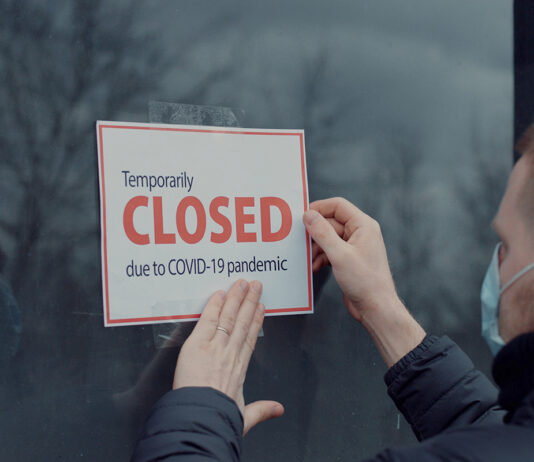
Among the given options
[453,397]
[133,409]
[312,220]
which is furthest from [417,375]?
[133,409]

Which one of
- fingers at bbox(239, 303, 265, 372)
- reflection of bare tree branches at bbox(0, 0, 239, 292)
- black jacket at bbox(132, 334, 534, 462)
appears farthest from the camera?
fingers at bbox(239, 303, 265, 372)

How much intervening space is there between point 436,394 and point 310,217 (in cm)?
39

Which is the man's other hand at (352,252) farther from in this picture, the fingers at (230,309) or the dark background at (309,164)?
the fingers at (230,309)

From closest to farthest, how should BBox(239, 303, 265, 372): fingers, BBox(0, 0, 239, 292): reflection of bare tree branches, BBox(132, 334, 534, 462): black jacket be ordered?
BBox(132, 334, 534, 462): black jacket, BBox(0, 0, 239, 292): reflection of bare tree branches, BBox(239, 303, 265, 372): fingers

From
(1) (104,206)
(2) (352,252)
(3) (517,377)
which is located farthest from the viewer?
(2) (352,252)

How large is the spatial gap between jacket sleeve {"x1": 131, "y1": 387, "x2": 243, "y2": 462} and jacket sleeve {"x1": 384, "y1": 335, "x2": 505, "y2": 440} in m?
0.33

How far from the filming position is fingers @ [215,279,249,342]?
0.91 meters

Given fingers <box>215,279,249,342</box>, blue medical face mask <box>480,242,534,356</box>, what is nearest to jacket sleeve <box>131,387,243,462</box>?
fingers <box>215,279,249,342</box>

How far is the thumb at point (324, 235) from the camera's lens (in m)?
0.97

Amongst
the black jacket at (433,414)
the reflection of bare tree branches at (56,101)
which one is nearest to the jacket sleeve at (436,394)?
the black jacket at (433,414)

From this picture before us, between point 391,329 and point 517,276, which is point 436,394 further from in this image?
point 517,276

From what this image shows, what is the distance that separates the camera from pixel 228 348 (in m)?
0.91

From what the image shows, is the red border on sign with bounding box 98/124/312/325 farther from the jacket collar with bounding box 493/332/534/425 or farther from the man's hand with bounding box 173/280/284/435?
the jacket collar with bounding box 493/332/534/425

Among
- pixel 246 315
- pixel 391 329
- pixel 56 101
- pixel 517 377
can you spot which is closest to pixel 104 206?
pixel 56 101
